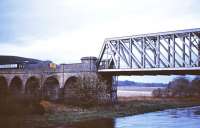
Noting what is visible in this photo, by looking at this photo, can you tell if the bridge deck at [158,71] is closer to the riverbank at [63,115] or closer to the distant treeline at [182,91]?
the riverbank at [63,115]

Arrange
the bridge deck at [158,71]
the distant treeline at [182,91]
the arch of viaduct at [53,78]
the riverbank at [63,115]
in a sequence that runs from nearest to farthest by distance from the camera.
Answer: the riverbank at [63,115]
the bridge deck at [158,71]
the arch of viaduct at [53,78]
the distant treeline at [182,91]

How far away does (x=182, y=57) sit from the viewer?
4038 centimetres

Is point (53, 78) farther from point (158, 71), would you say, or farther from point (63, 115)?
point (63, 115)

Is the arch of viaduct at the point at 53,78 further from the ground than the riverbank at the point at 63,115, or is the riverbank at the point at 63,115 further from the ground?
the arch of viaduct at the point at 53,78

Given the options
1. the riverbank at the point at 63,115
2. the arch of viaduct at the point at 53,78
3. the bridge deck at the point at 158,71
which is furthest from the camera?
the arch of viaduct at the point at 53,78

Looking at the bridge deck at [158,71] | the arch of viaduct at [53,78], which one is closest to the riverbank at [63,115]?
the bridge deck at [158,71]

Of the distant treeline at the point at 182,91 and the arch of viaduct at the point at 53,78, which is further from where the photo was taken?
the distant treeline at the point at 182,91

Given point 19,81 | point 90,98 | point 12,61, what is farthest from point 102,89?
point 12,61

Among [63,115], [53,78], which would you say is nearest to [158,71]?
[63,115]

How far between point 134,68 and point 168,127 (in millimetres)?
14881

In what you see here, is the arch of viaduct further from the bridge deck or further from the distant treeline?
the distant treeline

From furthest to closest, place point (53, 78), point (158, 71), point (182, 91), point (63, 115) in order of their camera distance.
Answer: point (182, 91), point (53, 78), point (158, 71), point (63, 115)

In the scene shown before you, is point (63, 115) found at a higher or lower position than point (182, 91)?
lower

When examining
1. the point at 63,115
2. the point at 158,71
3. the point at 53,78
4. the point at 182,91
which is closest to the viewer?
the point at 63,115
